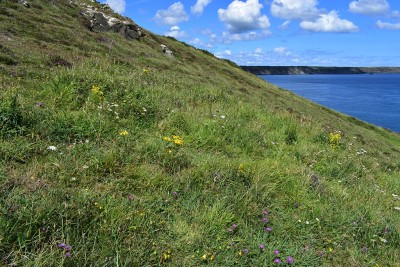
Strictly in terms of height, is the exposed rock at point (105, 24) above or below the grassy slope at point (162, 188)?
above

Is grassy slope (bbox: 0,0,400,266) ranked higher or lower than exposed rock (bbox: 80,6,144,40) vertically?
lower

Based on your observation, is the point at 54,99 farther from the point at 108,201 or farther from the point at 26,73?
the point at 108,201

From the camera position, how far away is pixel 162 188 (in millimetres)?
5215

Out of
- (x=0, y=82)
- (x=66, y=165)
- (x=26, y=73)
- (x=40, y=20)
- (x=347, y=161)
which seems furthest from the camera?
(x=40, y=20)

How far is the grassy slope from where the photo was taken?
3.91m

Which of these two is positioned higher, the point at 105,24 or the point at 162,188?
the point at 105,24

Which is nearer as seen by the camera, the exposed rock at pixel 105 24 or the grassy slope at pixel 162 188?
the grassy slope at pixel 162 188

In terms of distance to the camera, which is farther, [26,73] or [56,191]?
[26,73]

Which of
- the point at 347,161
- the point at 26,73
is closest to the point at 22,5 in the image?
the point at 26,73

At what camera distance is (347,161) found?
8.70 metres

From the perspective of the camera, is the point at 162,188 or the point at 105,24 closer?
the point at 162,188

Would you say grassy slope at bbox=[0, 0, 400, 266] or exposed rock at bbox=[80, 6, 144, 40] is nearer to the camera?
grassy slope at bbox=[0, 0, 400, 266]

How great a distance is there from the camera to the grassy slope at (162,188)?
12.8 feet

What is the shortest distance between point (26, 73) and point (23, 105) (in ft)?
13.1
